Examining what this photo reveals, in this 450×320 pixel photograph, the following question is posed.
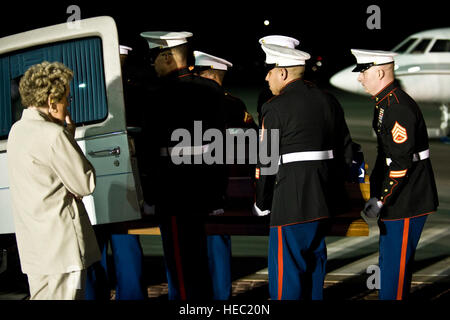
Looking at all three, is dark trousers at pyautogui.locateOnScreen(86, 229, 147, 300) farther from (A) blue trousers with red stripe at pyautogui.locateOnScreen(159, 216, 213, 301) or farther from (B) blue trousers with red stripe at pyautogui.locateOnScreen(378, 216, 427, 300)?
(B) blue trousers with red stripe at pyautogui.locateOnScreen(378, 216, 427, 300)

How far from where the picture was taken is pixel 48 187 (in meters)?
3.50

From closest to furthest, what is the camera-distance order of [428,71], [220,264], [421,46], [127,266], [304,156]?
[304,156], [127,266], [220,264], [428,71], [421,46]

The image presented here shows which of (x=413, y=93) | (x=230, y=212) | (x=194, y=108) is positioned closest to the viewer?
(x=194, y=108)

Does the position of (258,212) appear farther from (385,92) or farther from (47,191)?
(47,191)

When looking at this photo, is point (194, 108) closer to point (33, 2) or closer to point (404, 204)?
point (404, 204)

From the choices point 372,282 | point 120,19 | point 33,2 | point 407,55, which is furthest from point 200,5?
point 372,282

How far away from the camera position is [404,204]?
4.39 metres

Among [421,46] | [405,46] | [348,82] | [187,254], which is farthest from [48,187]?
[405,46]

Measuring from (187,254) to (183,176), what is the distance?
44 cm

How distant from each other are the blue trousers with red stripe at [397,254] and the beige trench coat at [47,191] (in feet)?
5.96

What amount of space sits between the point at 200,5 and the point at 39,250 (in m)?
44.1

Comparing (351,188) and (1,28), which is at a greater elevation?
(351,188)

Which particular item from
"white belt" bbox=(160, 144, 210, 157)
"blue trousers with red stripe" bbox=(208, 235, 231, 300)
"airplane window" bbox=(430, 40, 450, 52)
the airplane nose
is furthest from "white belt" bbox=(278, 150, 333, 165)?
"airplane window" bbox=(430, 40, 450, 52)

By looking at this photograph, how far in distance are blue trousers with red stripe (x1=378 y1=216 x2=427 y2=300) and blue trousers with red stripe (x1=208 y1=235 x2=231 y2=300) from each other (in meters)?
1.09
